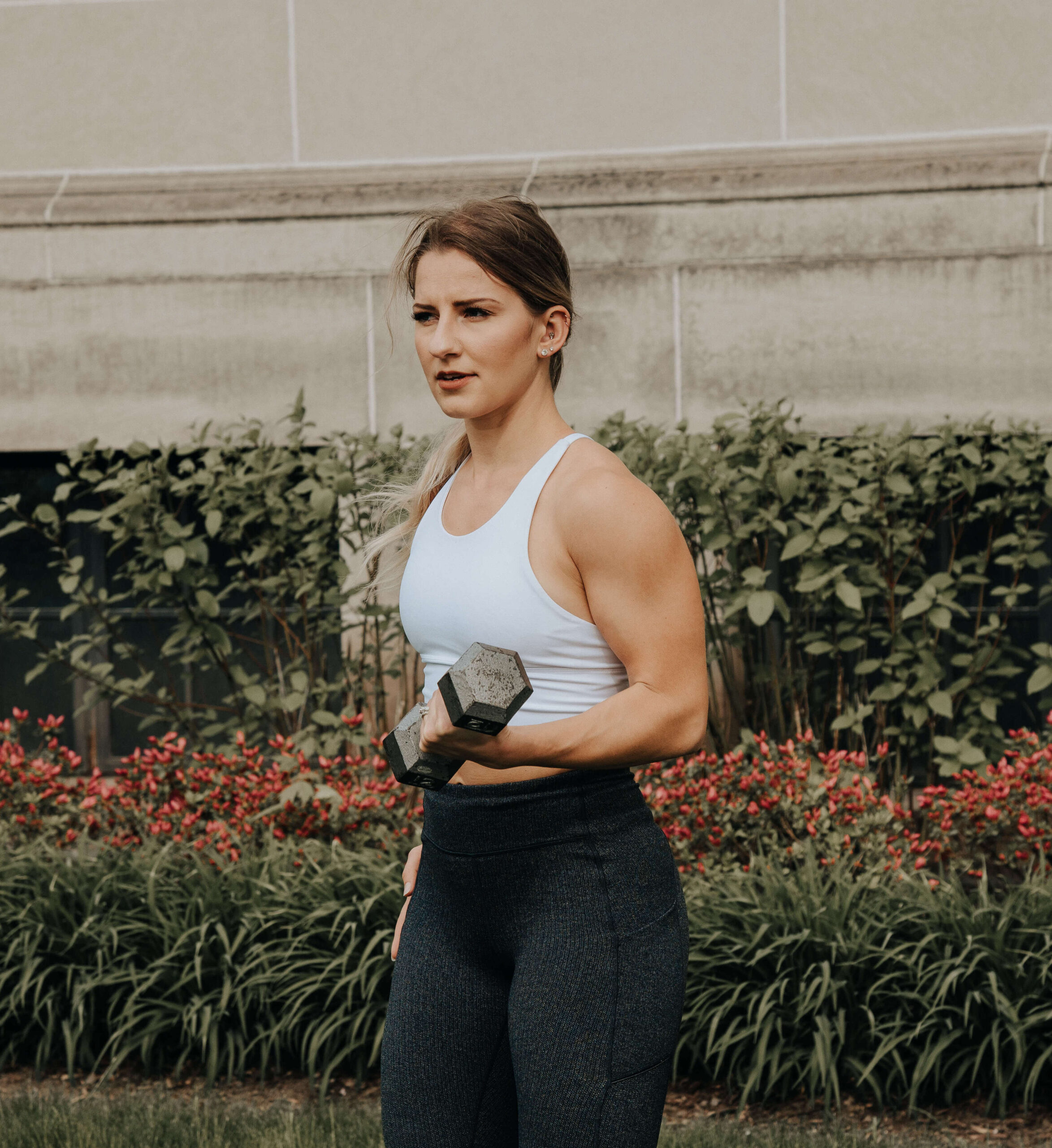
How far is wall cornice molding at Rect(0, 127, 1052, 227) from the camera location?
543 centimetres

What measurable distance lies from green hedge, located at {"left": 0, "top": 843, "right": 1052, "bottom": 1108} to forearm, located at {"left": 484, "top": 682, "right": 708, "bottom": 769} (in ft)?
6.75

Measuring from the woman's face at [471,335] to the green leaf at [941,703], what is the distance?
10.9ft

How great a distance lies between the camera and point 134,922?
3844 mm

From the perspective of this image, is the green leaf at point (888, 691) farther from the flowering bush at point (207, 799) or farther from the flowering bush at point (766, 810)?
the flowering bush at point (207, 799)

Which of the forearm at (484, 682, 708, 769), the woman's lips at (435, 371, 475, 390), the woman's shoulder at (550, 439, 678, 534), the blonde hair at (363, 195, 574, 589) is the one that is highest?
the blonde hair at (363, 195, 574, 589)

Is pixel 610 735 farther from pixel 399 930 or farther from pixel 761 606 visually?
pixel 761 606

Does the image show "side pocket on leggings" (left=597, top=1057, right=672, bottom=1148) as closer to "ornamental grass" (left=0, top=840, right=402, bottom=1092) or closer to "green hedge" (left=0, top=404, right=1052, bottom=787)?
"ornamental grass" (left=0, top=840, right=402, bottom=1092)

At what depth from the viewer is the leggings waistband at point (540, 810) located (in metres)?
1.72

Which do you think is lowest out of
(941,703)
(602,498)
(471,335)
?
(941,703)

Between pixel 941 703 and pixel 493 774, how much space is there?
3.32 m

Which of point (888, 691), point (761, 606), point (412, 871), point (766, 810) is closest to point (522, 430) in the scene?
point (412, 871)

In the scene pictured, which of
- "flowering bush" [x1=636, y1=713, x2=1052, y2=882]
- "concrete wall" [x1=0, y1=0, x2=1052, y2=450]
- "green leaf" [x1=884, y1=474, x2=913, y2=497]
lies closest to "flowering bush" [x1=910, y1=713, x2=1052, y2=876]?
"flowering bush" [x1=636, y1=713, x2=1052, y2=882]

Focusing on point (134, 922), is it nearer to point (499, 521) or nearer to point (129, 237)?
point (499, 521)

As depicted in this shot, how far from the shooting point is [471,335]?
1767 mm
